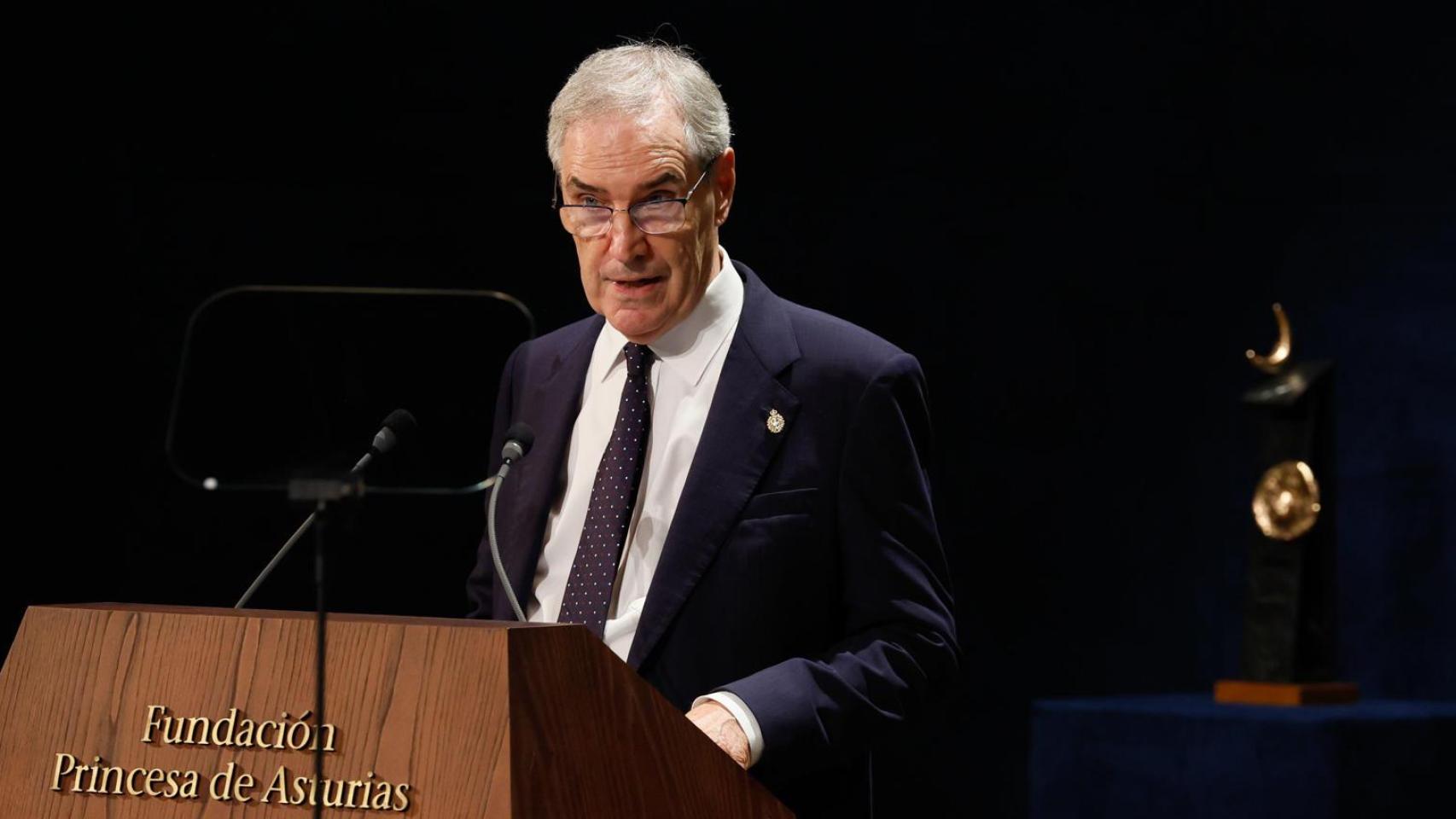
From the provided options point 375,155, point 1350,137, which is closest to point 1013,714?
point 1350,137

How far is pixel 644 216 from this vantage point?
236 centimetres

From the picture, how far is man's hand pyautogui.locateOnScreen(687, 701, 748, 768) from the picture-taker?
201cm

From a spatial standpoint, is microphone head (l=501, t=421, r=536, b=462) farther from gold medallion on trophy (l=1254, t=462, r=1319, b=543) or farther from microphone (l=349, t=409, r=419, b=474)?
gold medallion on trophy (l=1254, t=462, r=1319, b=543)

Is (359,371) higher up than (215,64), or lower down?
lower down

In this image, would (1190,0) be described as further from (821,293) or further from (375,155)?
(375,155)

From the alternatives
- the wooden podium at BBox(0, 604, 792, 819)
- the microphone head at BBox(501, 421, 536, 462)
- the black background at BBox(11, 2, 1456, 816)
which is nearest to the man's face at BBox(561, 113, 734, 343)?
the microphone head at BBox(501, 421, 536, 462)

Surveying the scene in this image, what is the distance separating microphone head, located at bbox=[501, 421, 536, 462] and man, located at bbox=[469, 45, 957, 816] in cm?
29

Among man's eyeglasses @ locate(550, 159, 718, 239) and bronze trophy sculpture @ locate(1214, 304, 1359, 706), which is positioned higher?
man's eyeglasses @ locate(550, 159, 718, 239)

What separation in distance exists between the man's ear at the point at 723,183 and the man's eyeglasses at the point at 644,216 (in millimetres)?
74

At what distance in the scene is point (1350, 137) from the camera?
15.3ft

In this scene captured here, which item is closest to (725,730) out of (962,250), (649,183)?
(649,183)

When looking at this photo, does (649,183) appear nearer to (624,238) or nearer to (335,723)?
(624,238)

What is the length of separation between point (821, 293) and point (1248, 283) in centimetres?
108

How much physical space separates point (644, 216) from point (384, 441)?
0.59 metres
